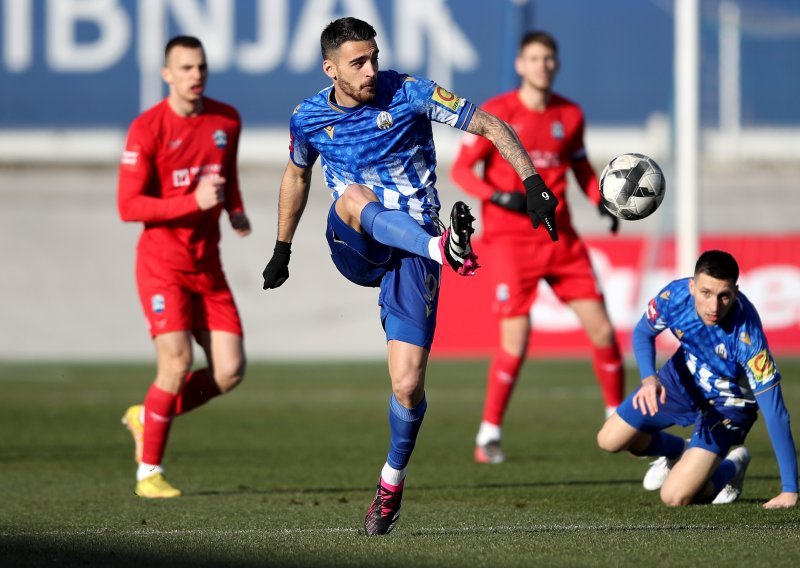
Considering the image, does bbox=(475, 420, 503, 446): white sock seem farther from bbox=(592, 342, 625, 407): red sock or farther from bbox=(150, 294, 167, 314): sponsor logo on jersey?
bbox=(150, 294, 167, 314): sponsor logo on jersey

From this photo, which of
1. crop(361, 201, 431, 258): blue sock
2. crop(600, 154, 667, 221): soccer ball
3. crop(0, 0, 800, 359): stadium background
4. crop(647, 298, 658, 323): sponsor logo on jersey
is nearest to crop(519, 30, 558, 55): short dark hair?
crop(600, 154, 667, 221): soccer ball

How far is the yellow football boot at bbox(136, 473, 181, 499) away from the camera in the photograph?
7.42m

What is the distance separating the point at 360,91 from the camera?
19.5 feet

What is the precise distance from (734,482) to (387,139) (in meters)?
2.55

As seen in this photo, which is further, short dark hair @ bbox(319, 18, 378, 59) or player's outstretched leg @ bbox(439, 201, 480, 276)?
short dark hair @ bbox(319, 18, 378, 59)

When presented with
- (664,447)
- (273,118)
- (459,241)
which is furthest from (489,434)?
(273,118)

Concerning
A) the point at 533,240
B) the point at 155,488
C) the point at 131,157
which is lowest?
the point at 155,488

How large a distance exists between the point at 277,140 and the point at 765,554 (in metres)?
17.6

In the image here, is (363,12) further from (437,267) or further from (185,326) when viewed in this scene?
(437,267)

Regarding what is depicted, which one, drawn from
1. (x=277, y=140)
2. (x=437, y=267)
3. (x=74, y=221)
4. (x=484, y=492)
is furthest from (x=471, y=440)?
(x=277, y=140)

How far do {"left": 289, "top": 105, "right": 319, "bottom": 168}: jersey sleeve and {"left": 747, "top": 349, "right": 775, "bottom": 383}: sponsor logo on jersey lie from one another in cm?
227

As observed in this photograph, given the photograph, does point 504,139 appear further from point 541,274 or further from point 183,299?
point 541,274

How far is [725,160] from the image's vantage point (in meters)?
22.1

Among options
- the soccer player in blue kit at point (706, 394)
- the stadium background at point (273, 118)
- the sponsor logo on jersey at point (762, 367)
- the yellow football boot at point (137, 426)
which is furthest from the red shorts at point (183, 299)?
the stadium background at point (273, 118)
